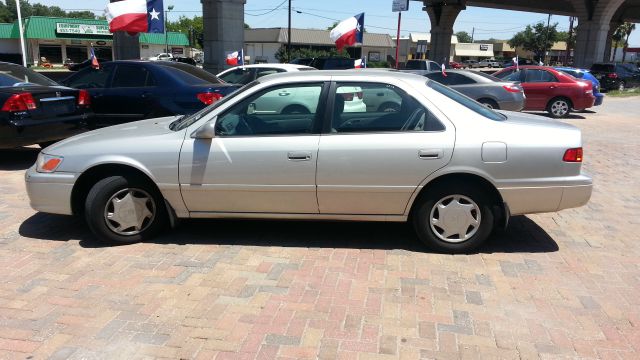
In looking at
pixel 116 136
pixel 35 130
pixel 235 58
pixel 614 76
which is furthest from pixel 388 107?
pixel 614 76

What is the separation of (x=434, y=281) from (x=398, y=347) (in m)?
0.98

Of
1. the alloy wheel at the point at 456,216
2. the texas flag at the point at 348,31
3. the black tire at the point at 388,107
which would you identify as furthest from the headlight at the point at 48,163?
the texas flag at the point at 348,31

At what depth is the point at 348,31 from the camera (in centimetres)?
1561

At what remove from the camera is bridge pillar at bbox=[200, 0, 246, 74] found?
20156mm

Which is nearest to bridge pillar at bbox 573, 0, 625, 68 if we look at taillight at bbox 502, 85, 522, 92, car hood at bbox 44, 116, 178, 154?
taillight at bbox 502, 85, 522, 92

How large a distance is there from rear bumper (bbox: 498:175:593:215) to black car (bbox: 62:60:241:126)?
519cm

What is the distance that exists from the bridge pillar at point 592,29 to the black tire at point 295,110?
3808cm

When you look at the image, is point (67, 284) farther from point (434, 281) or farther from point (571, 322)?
point (571, 322)

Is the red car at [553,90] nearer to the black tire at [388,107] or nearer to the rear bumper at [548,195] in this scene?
the rear bumper at [548,195]

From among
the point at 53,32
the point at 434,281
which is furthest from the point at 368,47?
the point at 434,281

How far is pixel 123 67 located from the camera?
8680 mm

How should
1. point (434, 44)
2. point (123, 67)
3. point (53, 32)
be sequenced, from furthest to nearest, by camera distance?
point (53, 32) < point (434, 44) < point (123, 67)

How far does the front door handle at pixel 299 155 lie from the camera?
14.0 feet

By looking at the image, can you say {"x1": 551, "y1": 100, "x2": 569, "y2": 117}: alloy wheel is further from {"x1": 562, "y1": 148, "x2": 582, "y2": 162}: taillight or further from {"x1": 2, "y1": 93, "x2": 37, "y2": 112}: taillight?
{"x1": 2, "y1": 93, "x2": 37, "y2": 112}: taillight
